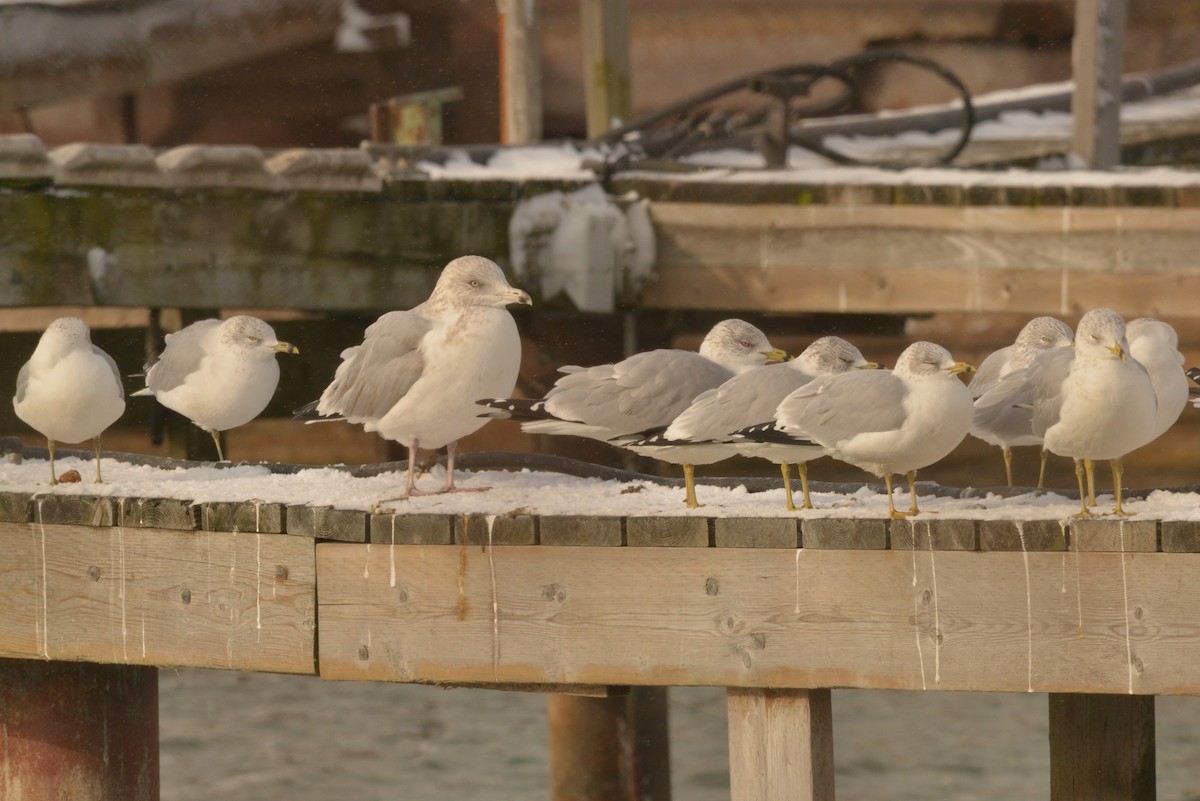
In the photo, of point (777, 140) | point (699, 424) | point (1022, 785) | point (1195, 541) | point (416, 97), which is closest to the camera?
point (1195, 541)

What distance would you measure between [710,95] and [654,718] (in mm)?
3505

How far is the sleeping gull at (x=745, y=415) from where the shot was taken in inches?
219

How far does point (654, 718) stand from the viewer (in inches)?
400

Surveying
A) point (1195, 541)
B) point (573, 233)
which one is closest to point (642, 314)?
point (573, 233)

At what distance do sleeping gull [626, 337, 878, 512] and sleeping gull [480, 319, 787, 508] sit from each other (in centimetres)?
7

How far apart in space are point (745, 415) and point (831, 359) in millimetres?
368

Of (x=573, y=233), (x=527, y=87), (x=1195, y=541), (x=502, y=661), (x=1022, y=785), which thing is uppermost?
(x=527, y=87)

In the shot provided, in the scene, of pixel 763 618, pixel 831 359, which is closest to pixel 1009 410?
pixel 831 359

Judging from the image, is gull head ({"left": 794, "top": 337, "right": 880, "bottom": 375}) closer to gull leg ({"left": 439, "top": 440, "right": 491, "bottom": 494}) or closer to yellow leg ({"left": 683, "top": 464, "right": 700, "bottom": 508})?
yellow leg ({"left": 683, "top": 464, "right": 700, "bottom": 508})

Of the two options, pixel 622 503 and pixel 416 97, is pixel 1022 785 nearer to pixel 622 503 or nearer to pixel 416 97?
pixel 416 97

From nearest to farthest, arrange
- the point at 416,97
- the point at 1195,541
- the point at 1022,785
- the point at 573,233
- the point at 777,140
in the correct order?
the point at 1195,541 < the point at 573,233 < the point at 777,140 < the point at 1022,785 < the point at 416,97

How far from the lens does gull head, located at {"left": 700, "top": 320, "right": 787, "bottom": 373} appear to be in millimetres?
6008

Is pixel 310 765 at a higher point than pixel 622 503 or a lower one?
lower

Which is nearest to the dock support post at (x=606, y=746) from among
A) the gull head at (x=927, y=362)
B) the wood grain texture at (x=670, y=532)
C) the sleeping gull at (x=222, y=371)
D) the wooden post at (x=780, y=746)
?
the sleeping gull at (x=222, y=371)
